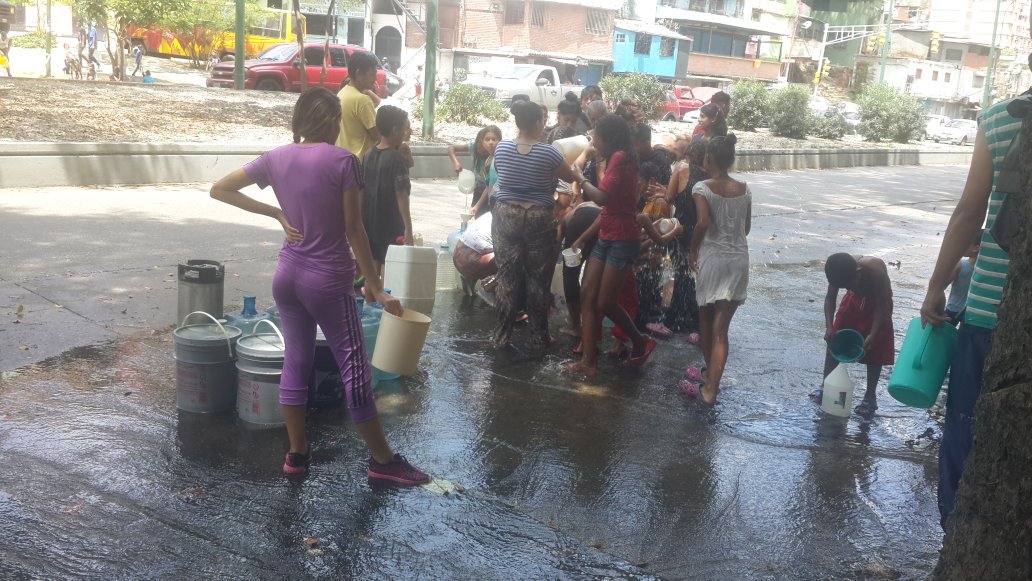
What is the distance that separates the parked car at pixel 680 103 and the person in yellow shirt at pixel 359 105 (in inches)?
1011

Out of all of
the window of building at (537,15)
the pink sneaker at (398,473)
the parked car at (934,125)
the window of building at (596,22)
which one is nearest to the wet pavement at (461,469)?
the pink sneaker at (398,473)

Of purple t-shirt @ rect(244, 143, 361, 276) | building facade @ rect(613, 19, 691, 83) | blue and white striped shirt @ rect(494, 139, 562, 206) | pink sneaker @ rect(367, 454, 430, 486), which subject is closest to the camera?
purple t-shirt @ rect(244, 143, 361, 276)

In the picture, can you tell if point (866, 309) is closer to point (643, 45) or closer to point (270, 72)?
point (270, 72)

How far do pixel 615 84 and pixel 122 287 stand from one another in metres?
22.4

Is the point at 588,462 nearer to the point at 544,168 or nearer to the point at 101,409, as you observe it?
the point at 544,168

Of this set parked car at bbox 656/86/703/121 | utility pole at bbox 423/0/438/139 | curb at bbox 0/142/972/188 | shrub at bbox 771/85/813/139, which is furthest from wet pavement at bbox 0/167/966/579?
parked car at bbox 656/86/703/121

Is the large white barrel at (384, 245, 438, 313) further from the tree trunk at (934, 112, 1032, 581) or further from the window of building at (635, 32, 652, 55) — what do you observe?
the window of building at (635, 32, 652, 55)

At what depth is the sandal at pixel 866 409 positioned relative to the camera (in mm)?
6055

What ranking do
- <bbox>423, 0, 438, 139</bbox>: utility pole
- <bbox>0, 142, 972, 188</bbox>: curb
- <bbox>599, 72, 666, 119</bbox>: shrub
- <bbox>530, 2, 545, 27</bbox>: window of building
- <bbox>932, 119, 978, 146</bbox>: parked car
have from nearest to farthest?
<bbox>0, 142, 972, 188</bbox>: curb, <bbox>423, 0, 438, 139</bbox>: utility pole, <bbox>599, 72, 666, 119</bbox>: shrub, <bbox>932, 119, 978, 146</bbox>: parked car, <bbox>530, 2, 545, 27</bbox>: window of building

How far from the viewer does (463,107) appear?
70.9 ft

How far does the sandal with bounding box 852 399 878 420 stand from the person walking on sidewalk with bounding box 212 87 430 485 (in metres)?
3.23

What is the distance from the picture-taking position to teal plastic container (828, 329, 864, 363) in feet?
19.4

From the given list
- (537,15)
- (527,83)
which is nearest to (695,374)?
(527,83)

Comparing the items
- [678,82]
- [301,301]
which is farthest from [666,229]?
[678,82]
